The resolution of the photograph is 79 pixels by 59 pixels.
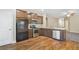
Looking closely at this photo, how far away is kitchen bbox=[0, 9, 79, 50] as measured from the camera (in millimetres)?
2568

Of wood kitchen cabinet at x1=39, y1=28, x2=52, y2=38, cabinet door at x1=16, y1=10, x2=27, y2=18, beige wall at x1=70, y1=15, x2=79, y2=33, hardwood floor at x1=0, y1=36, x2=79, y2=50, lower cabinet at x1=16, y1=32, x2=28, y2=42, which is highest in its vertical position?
cabinet door at x1=16, y1=10, x2=27, y2=18

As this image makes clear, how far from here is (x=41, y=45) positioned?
260 cm

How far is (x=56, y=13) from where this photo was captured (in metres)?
2.58

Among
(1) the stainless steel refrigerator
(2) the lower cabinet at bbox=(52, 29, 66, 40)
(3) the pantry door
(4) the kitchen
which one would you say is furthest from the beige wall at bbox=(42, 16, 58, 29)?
(3) the pantry door

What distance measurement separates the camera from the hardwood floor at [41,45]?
2.58m

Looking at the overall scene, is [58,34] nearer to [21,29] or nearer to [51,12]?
[51,12]

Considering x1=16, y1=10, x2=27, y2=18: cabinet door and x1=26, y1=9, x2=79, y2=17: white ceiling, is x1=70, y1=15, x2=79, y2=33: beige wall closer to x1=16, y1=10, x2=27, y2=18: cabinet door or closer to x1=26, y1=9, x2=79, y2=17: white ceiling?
x1=26, y1=9, x2=79, y2=17: white ceiling

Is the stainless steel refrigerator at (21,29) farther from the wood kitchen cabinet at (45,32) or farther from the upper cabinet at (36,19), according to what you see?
the wood kitchen cabinet at (45,32)

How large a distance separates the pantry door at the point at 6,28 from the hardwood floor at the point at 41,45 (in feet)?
0.38
